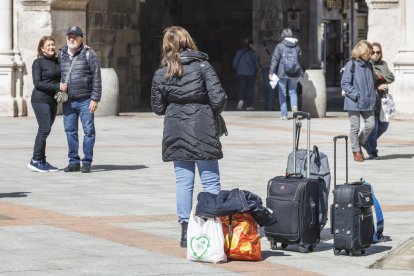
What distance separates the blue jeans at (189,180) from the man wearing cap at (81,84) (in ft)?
19.1

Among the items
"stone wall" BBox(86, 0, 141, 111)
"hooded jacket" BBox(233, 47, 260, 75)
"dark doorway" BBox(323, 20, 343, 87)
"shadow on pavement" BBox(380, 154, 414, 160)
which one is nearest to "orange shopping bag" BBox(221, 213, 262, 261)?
"shadow on pavement" BBox(380, 154, 414, 160)

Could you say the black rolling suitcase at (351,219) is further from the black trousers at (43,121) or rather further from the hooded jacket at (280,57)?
the hooded jacket at (280,57)

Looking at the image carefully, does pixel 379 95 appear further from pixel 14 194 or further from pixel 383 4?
pixel 383 4

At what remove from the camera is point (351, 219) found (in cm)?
1021

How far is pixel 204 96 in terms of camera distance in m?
10.6

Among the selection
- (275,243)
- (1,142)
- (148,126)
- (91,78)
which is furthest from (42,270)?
(148,126)

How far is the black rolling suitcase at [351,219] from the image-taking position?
10.2 metres

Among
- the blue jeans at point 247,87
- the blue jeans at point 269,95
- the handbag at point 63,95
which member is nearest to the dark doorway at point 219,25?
the blue jeans at point 247,87

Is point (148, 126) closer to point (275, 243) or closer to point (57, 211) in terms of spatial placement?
point (57, 211)

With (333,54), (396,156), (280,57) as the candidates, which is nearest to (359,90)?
(396,156)

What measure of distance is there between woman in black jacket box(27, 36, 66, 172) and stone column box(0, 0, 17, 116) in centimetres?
1011

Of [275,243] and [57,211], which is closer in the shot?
[275,243]

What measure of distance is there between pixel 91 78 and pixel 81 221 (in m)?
4.76

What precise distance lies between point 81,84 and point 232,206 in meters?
6.81
